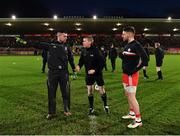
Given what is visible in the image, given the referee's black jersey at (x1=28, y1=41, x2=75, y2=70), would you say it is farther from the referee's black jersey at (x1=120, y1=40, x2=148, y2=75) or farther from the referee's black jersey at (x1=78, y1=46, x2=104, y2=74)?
the referee's black jersey at (x1=120, y1=40, x2=148, y2=75)

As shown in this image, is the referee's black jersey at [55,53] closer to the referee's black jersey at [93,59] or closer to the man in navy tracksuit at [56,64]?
the man in navy tracksuit at [56,64]

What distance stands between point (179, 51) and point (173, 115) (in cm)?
5725

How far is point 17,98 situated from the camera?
433 inches

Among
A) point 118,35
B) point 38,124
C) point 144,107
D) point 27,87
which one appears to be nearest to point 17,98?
point 27,87

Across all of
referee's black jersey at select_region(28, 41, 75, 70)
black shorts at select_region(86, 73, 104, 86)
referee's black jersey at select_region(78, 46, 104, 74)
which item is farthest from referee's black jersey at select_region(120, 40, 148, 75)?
referee's black jersey at select_region(28, 41, 75, 70)

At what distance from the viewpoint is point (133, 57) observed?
7.05 meters

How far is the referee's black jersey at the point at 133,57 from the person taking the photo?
6.94 m

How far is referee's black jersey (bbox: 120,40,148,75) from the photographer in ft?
22.8

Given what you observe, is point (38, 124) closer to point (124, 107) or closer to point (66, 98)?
point (66, 98)

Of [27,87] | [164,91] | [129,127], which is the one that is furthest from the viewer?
[27,87]

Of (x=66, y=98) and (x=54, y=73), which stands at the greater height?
(x=54, y=73)

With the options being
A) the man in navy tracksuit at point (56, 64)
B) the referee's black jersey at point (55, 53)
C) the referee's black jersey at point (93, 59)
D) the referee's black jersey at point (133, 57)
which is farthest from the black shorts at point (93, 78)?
the referee's black jersey at point (133, 57)

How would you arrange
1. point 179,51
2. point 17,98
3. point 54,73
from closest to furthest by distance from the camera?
point 54,73
point 17,98
point 179,51

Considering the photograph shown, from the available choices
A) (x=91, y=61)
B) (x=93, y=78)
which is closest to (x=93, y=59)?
(x=91, y=61)
